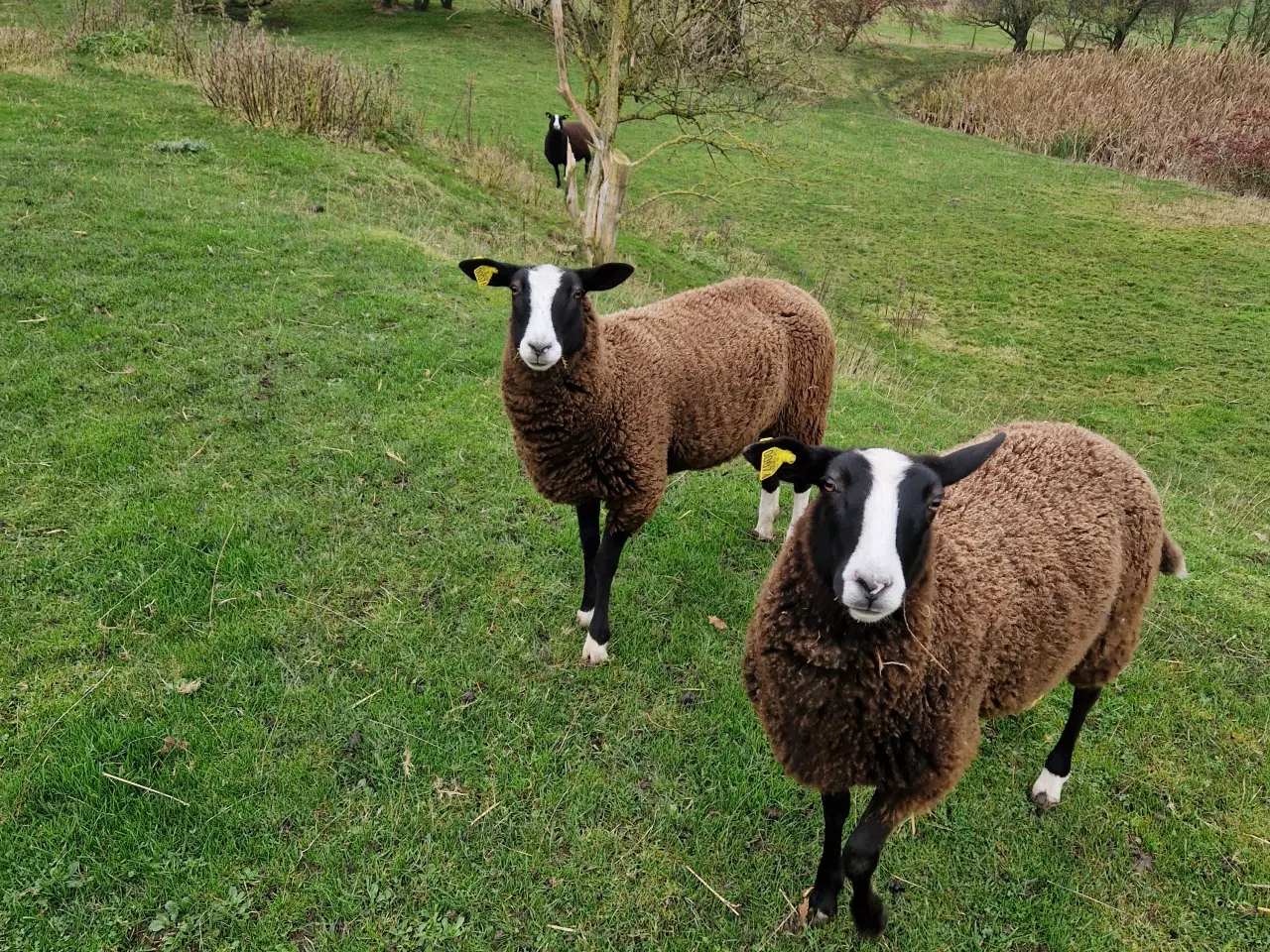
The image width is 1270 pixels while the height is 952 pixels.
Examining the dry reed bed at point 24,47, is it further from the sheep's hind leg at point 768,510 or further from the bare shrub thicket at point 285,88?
the sheep's hind leg at point 768,510

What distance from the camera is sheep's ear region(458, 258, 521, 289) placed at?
12.4 ft

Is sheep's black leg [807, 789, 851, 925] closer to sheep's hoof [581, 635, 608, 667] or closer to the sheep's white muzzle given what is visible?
sheep's hoof [581, 635, 608, 667]

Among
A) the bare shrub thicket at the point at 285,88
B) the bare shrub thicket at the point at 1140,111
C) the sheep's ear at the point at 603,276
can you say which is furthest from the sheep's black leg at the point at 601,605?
the bare shrub thicket at the point at 1140,111

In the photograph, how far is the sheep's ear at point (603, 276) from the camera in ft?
12.4

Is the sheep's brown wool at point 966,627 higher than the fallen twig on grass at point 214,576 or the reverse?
higher

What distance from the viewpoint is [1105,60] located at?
2436 centimetres

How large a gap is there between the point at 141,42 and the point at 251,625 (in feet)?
61.2

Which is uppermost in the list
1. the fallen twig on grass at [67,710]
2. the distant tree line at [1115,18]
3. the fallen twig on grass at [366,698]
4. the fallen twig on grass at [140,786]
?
the distant tree line at [1115,18]

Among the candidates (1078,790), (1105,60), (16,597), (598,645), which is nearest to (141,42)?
(16,597)

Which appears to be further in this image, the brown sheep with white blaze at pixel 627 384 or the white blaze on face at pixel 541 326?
the brown sheep with white blaze at pixel 627 384

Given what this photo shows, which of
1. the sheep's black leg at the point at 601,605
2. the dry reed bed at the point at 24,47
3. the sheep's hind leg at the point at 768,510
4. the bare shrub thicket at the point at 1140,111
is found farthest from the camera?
the bare shrub thicket at the point at 1140,111

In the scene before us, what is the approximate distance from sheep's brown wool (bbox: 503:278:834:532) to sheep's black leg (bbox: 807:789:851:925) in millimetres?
1826

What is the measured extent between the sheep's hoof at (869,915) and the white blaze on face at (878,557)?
4.12 ft

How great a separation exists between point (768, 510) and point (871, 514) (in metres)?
2.94
